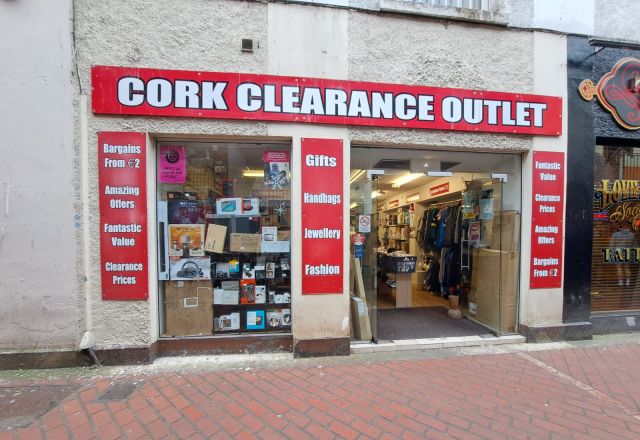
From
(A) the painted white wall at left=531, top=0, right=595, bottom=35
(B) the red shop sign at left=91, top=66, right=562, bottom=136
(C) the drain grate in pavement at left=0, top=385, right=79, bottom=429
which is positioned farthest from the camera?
(A) the painted white wall at left=531, top=0, right=595, bottom=35

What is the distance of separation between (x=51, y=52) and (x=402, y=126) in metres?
4.39

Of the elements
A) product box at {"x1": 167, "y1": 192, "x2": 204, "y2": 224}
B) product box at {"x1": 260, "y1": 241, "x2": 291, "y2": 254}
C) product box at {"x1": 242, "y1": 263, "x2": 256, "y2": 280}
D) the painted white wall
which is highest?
the painted white wall

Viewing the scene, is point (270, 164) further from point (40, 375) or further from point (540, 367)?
point (540, 367)

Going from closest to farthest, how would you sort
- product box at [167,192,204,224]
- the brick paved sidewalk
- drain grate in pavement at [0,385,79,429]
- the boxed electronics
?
the brick paved sidewalk → drain grate in pavement at [0,385,79,429] → product box at [167,192,204,224] → the boxed electronics

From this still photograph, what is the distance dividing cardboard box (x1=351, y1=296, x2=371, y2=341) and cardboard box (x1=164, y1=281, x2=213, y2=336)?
6.65 feet

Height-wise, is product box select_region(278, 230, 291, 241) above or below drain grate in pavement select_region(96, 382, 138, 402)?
above

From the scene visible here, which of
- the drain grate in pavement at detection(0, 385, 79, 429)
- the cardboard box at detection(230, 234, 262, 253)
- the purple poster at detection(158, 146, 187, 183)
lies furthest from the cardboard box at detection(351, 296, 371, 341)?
the drain grate in pavement at detection(0, 385, 79, 429)

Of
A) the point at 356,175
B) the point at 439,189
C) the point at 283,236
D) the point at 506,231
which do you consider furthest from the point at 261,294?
the point at 439,189

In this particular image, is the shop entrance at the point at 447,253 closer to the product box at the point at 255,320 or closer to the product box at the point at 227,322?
the product box at the point at 255,320

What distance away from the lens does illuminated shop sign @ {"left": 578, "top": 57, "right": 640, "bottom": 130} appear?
4700 millimetres

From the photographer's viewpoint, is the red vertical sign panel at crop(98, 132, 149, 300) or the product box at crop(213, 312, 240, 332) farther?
the product box at crop(213, 312, 240, 332)

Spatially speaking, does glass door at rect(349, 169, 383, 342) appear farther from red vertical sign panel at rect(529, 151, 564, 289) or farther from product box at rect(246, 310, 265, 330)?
red vertical sign panel at rect(529, 151, 564, 289)

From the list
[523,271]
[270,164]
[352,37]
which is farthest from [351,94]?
[523,271]

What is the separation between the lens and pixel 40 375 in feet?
11.6
